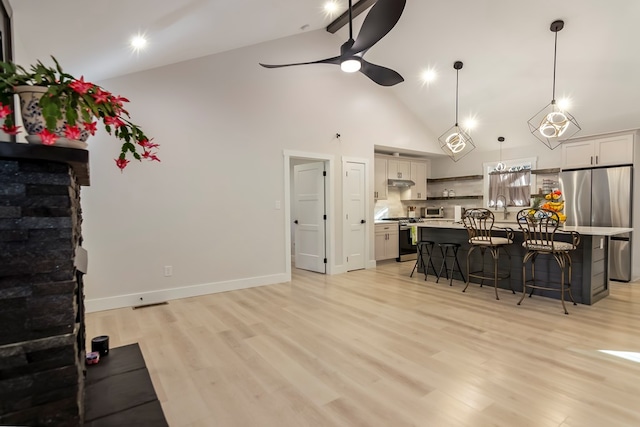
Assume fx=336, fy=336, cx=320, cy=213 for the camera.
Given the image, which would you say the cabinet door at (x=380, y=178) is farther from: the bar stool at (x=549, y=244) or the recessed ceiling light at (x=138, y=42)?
the recessed ceiling light at (x=138, y=42)

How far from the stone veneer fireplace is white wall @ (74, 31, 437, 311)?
324cm

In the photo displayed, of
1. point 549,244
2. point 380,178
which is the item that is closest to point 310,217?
point 380,178

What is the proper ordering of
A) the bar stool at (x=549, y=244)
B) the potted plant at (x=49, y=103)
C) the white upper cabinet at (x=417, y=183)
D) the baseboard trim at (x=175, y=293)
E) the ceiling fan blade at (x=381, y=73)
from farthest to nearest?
the white upper cabinet at (x=417, y=183)
the baseboard trim at (x=175, y=293)
the bar stool at (x=549, y=244)
the ceiling fan blade at (x=381, y=73)
the potted plant at (x=49, y=103)

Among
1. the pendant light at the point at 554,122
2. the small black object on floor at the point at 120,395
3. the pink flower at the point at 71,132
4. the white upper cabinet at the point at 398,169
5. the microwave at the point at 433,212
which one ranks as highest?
the pendant light at the point at 554,122

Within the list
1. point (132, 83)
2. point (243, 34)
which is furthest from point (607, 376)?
point (132, 83)

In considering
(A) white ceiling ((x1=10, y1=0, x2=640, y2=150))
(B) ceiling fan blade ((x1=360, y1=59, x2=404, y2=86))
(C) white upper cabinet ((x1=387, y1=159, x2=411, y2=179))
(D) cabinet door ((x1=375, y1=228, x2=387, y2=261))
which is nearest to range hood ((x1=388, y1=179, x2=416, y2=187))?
(C) white upper cabinet ((x1=387, y1=159, x2=411, y2=179))

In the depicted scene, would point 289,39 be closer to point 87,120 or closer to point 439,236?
point 439,236

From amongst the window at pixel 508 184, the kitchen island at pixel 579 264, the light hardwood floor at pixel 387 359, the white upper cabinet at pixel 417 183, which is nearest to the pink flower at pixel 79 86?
the light hardwood floor at pixel 387 359

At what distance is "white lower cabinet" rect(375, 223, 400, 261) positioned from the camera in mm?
6879

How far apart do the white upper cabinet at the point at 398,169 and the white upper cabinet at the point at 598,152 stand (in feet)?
9.73

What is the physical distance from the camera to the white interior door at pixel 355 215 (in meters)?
6.23

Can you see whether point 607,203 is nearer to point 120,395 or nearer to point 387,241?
point 387,241

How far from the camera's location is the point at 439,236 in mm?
5652

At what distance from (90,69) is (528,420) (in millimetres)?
4611
